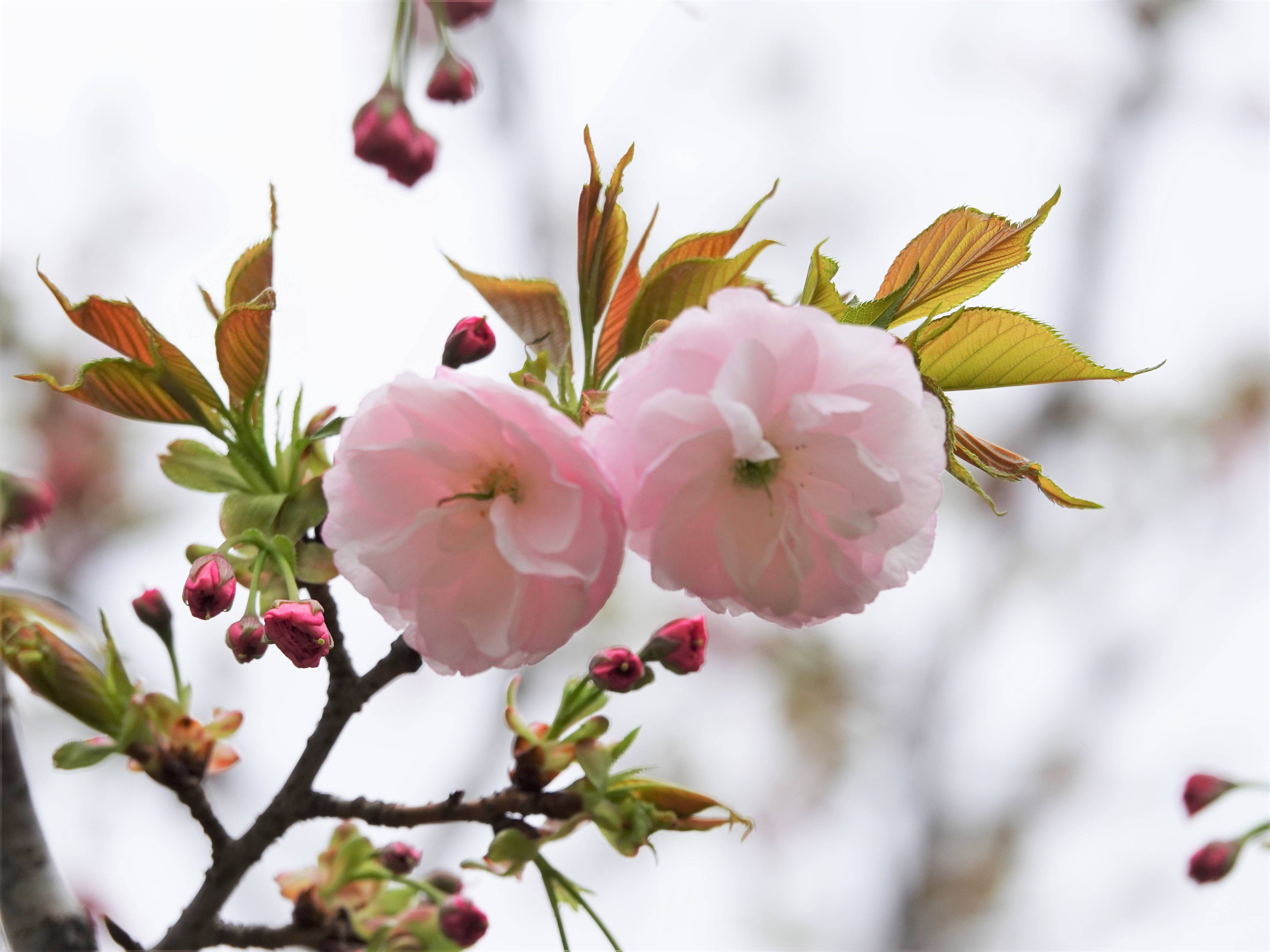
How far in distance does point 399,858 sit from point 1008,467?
1.68ft

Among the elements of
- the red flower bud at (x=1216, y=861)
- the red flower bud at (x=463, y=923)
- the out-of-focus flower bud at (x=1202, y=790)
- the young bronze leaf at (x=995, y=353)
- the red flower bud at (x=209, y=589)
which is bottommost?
the red flower bud at (x=1216, y=861)

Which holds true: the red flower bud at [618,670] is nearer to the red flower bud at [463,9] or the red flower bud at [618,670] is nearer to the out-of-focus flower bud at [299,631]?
the out-of-focus flower bud at [299,631]

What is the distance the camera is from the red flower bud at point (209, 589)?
0.46 m

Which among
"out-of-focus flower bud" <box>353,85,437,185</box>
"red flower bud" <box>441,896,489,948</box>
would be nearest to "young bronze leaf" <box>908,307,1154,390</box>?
"out-of-focus flower bud" <box>353,85,437,185</box>

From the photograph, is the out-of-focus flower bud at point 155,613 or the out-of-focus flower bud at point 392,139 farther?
the out-of-focus flower bud at point 155,613

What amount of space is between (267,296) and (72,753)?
0.31 meters

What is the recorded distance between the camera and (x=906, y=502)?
0.43 metres

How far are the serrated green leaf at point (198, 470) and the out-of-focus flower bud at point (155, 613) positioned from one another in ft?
0.44

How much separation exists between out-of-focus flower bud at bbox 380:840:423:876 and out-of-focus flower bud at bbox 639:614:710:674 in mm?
286

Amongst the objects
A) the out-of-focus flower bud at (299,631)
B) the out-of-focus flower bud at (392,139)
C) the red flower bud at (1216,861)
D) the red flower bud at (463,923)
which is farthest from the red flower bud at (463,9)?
the red flower bud at (1216,861)

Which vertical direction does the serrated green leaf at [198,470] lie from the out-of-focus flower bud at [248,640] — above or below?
above

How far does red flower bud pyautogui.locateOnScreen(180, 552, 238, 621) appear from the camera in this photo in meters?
0.46

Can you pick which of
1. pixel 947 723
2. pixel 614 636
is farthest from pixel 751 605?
pixel 947 723

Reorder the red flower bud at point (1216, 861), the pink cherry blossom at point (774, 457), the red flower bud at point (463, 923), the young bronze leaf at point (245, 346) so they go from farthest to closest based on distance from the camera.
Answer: the red flower bud at point (1216, 861) → the red flower bud at point (463, 923) → the young bronze leaf at point (245, 346) → the pink cherry blossom at point (774, 457)
